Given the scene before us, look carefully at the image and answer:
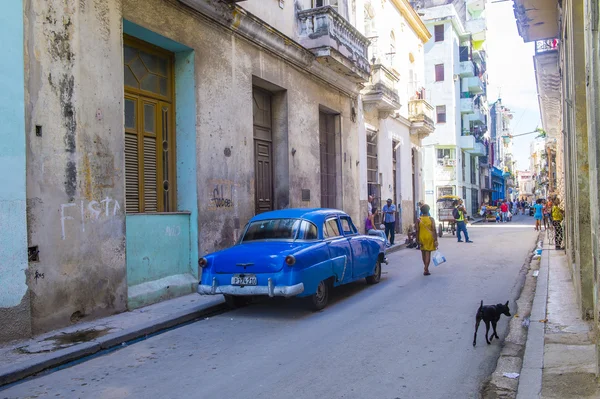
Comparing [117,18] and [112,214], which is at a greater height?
[117,18]

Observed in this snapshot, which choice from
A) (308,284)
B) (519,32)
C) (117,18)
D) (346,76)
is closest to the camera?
(308,284)

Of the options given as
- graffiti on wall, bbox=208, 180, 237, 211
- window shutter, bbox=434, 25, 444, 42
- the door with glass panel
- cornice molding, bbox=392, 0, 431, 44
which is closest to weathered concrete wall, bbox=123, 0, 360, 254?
graffiti on wall, bbox=208, 180, 237, 211

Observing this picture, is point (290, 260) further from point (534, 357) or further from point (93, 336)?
point (534, 357)

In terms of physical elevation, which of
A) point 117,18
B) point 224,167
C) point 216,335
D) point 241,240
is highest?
point 117,18

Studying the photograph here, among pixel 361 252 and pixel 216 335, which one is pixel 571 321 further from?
pixel 216 335

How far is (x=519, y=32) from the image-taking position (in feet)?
43.5

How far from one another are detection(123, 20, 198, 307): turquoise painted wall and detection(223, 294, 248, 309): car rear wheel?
4.50 ft

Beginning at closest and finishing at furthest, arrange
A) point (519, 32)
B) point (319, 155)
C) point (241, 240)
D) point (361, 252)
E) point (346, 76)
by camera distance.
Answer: point (241, 240) → point (361, 252) → point (519, 32) → point (319, 155) → point (346, 76)

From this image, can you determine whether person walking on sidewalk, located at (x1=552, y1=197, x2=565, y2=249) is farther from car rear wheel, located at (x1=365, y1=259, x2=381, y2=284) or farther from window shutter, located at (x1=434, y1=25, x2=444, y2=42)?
window shutter, located at (x1=434, y1=25, x2=444, y2=42)

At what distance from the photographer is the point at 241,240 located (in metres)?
9.03

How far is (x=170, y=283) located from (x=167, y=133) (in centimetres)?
291

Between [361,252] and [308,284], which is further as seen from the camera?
[361,252]

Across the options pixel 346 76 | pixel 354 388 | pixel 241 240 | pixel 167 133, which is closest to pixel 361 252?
pixel 241 240

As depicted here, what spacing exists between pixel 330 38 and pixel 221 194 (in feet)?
21.0
